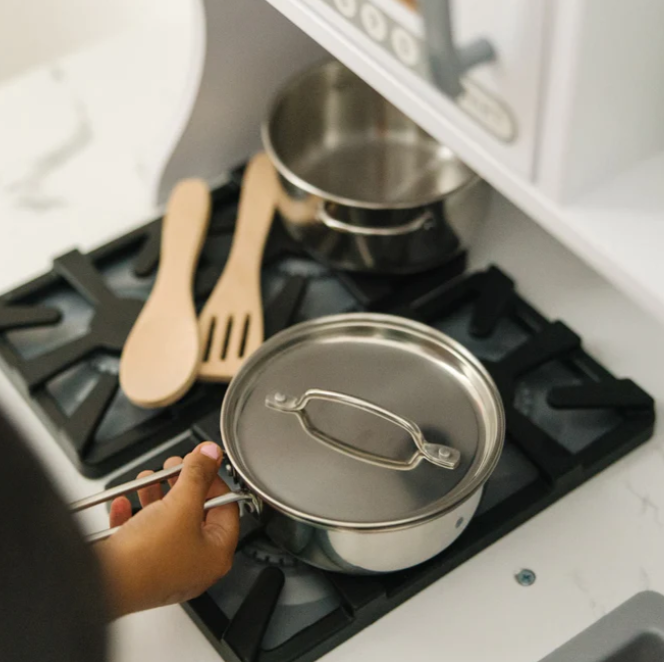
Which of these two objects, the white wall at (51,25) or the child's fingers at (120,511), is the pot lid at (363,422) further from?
the white wall at (51,25)

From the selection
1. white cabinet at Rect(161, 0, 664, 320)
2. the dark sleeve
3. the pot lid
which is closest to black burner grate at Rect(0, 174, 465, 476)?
the pot lid

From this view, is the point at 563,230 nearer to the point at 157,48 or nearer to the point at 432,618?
the point at 432,618

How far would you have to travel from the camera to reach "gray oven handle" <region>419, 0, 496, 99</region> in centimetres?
51

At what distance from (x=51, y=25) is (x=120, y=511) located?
1.04m

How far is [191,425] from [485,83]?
16.7 inches

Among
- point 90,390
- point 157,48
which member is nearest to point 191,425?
point 90,390

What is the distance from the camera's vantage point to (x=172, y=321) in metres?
0.90

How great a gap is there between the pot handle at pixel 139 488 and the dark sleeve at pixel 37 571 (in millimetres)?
324

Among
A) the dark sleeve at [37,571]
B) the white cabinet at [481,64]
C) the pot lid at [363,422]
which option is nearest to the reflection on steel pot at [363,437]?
the pot lid at [363,422]

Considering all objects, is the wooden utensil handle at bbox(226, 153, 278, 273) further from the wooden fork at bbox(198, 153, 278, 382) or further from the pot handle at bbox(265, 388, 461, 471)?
the pot handle at bbox(265, 388, 461, 471)

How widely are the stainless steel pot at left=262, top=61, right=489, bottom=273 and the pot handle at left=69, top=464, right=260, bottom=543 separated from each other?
0.28m

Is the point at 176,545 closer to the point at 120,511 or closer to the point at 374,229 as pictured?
the point at 120,511

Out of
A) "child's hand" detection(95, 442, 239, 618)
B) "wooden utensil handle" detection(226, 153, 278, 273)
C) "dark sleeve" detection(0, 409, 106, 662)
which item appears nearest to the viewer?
"dark sleeve" detection(0, 409, 106, 662)

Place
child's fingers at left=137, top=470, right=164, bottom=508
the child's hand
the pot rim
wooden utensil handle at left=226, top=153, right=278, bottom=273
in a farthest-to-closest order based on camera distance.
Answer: wooden utensil handle at left=226, top=153, right=278, bottom=273, the pot rim, child's fingers at left=137, top=470, right=164, bottom=508, the child's hand
